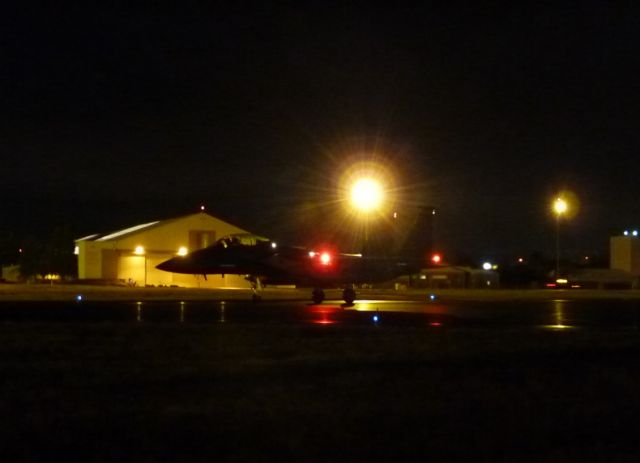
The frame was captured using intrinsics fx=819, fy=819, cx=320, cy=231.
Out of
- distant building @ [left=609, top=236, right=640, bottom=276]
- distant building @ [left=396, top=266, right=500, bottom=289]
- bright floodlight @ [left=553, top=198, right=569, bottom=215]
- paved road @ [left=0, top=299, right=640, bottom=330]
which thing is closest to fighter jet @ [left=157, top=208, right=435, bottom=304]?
paved road @ [left=0, top=299, right=640, bottom=330]

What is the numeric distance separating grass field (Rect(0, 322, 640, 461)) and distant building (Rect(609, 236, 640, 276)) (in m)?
85.8

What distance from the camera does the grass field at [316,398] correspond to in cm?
858

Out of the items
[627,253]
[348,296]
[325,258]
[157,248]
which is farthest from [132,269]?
[627,253]

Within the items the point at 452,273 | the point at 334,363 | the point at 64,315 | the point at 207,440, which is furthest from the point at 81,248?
the point at 207,440

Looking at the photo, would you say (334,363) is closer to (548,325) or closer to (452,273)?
(548,325)

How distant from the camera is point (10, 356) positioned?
51.0 feet

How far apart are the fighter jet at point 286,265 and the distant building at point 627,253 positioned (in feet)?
223

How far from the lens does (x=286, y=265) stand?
37.0m

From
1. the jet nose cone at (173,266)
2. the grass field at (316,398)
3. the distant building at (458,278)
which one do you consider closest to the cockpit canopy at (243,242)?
the jet nose cone at (173,266)

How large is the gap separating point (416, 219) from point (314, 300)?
892cm

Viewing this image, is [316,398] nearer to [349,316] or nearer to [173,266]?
[349,316]

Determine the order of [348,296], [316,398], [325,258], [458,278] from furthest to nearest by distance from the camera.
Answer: [458,278] → [325,258] → [348,296] → [316,398]

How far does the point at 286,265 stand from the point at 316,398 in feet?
84.7

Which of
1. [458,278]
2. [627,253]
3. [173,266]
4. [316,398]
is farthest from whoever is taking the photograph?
[458,278]
